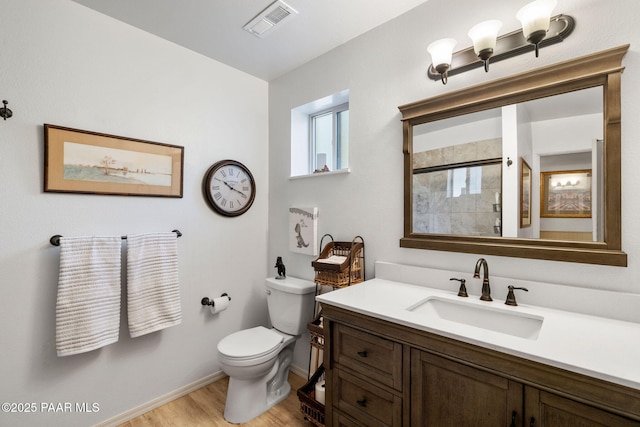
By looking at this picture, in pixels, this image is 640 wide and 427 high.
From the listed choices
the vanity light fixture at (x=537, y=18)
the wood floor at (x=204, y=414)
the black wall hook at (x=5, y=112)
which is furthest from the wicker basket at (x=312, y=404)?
the black wall hook at (x=5, y=112)

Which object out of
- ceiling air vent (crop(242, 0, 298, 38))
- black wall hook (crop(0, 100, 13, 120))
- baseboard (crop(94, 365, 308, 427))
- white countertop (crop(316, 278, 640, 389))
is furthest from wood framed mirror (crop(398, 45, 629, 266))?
black wall hook (crop(0, 100, 13, 120))

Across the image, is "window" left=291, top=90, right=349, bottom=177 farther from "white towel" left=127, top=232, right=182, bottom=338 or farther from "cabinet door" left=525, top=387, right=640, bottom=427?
"cabinet door" left=525, top=387, right=640, bottom=427

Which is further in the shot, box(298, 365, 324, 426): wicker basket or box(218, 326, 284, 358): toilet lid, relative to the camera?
box(218, 326, 284, 358): toilet lid

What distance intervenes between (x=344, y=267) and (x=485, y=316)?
30.6 inches

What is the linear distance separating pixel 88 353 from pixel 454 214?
2.27m

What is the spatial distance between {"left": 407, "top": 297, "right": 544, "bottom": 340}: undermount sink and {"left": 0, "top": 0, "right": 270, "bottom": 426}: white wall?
161cm

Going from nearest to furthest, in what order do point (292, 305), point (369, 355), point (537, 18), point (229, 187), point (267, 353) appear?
point (537, 18)
point (369, 355)
point (267, 353)
point (292, 305)
point (229, 187)

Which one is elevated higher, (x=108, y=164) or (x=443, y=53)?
(x=443, y=53)

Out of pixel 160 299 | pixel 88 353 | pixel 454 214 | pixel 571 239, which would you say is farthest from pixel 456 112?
pixel 88 353

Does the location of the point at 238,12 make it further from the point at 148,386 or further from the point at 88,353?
the point at 148,386

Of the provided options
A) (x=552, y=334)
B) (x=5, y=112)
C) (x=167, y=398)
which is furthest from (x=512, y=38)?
(x=167, y=398)

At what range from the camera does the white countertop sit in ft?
2.65

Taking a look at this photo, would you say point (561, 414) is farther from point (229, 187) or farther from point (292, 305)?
point (229, 187)

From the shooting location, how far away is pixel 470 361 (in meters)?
1.01
